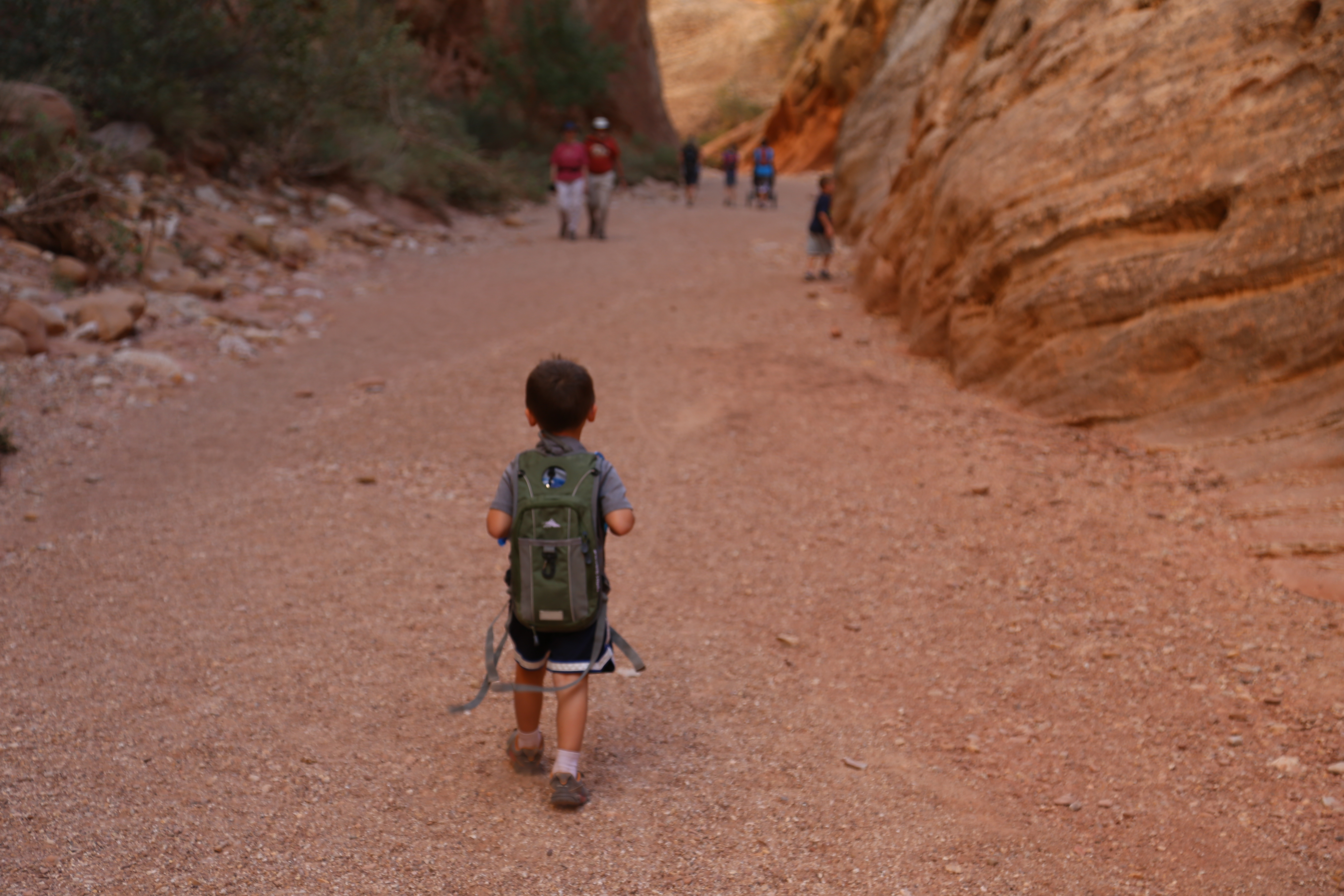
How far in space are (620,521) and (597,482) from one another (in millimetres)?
133

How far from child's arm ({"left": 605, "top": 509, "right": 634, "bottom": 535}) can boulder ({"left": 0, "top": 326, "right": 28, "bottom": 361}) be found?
5.89 m

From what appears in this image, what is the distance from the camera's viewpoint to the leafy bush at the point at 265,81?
455 inches

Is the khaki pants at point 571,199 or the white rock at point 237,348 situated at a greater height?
the khaki pants at point 571,199

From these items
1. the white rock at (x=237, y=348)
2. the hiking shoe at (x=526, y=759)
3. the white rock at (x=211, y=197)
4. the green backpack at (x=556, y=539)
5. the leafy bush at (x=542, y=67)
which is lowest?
the hiking shoe at (x=526, y=759)

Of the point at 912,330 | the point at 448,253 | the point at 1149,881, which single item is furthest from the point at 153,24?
the point at 1149,881

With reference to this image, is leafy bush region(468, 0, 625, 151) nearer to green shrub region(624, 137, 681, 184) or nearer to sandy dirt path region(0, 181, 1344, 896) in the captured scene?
green shrub region(624, 137, 681, 184)

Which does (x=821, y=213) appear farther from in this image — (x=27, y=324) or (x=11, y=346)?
(x=11, y=346)

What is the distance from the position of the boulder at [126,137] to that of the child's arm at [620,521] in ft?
34.4

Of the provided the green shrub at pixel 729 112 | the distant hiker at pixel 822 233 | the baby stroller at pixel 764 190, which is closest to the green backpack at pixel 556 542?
the distant hiker at pixel 822 233

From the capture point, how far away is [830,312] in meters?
10.1

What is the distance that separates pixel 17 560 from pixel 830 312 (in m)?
7.17

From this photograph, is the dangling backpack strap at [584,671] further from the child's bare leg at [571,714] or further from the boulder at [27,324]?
the boulder at [27,324]

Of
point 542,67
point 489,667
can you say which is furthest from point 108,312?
point 542,67

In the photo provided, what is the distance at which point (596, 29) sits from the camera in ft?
87.5
